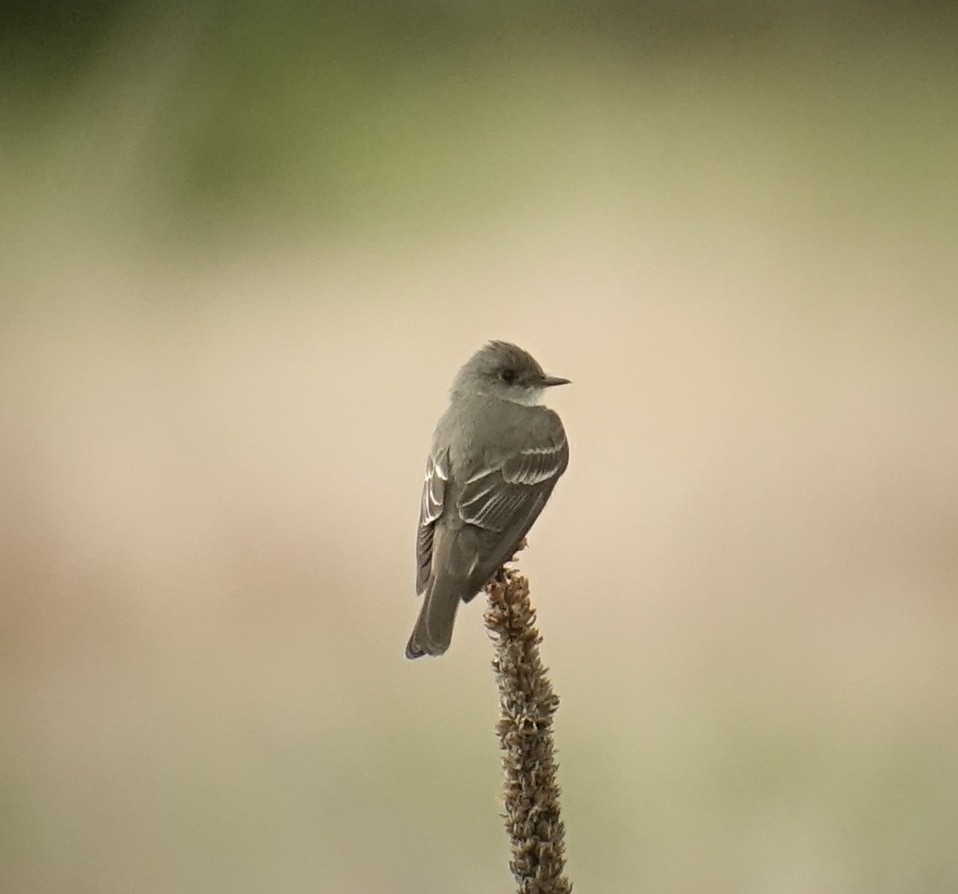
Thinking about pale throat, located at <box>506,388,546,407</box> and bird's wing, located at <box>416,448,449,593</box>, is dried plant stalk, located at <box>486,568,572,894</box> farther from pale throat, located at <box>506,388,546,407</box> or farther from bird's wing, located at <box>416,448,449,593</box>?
pale throat, located at <box>506,388,546,407</box>

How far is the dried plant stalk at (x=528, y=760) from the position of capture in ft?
3.65

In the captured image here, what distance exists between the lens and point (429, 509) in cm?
139

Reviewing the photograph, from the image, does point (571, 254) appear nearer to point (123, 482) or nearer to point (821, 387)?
point (821, 387)

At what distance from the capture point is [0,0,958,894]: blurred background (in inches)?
57.9

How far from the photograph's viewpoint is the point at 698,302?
1.54 meters

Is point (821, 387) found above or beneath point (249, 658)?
above

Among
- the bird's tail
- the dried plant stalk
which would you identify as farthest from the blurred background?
the dried plant stalk

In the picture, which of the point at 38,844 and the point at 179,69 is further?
the point at 179,69

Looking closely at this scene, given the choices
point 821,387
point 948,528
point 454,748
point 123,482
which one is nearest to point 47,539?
point 123,482

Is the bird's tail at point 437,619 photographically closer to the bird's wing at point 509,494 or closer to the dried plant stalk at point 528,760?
the bird's wing at point 509,494

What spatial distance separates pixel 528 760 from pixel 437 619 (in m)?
0.23

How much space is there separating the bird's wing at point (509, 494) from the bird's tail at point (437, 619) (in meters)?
0.03

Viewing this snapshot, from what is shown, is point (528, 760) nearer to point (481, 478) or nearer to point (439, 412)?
point (481, 478)

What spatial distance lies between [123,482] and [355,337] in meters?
0.39
